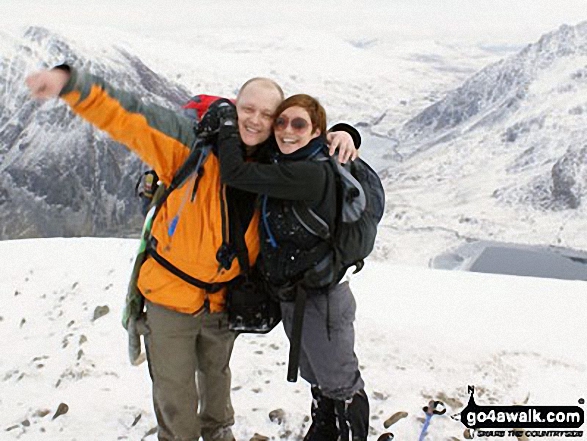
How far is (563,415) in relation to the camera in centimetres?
534

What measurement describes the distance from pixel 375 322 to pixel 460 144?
603ft

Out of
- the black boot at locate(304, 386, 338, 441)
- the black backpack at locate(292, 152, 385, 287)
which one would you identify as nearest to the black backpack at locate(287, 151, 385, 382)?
the black backpack at locate(292, 152, 385, 287)

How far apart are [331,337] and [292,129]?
1354mm

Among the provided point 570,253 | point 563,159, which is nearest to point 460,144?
point 563,159

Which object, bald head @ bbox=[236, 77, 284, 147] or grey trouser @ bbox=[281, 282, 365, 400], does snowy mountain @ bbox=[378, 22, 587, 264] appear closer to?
grey trouser @ bbox=[281, 282, 365, 400]

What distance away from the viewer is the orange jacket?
Result: 11.1 feet

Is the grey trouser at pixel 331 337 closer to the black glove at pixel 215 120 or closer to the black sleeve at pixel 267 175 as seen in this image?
the black sleeve at pixel 267 175

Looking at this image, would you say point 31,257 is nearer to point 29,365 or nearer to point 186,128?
point 29,365

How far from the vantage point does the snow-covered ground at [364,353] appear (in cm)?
538

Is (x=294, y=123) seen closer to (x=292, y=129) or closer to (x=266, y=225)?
(x=292, y=129)

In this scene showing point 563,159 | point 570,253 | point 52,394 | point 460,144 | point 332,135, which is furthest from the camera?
point 460,144

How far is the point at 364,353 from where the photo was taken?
6551 millimetres

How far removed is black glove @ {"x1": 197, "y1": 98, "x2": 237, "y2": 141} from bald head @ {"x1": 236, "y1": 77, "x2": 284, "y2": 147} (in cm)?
6

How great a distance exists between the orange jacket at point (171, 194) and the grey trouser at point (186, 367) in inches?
5.4
